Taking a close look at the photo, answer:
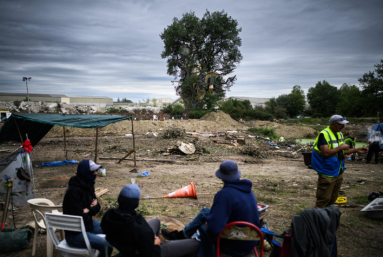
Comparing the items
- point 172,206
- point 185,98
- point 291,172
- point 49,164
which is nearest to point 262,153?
point 291,172

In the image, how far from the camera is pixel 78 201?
2.80 m

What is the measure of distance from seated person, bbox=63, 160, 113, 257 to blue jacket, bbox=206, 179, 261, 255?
1303mm

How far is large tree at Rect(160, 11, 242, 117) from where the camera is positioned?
32375mm

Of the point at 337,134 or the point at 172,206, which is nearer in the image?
the point at 337,134

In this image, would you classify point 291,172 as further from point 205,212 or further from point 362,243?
point 205,212

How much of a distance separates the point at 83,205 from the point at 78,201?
11cm

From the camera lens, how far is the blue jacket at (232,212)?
229 cm

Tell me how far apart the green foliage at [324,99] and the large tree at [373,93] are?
65.7ft

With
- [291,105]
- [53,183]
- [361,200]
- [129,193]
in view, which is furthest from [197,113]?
[129,193]

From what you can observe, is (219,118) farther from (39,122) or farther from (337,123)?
(337,123)

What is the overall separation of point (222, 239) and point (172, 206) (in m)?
3.15

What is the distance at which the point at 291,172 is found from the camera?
31.8 ft

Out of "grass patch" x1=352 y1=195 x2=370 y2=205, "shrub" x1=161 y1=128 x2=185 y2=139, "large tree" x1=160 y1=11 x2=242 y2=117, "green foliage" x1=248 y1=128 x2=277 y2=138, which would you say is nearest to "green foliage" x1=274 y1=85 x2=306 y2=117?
"large tree" x1=160 y1=11 x2=242 y2=117

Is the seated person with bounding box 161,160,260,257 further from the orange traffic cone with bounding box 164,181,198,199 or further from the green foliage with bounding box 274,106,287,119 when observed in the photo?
the green foliage with bounding box 274,106,287,119
